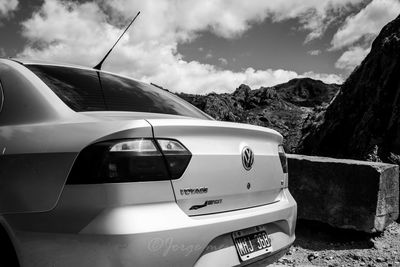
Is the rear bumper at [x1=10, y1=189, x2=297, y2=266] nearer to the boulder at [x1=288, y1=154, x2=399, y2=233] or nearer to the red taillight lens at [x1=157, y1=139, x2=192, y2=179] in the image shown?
the red taillight lens at [x1=157, y1=139, x2=192, y2=179]

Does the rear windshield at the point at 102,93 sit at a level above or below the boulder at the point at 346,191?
above

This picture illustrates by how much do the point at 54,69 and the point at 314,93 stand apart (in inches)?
5869

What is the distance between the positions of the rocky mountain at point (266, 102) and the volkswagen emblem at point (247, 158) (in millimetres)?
90478

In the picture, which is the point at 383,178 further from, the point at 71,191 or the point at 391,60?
the point at 391,60

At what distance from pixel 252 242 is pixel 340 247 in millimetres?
2433

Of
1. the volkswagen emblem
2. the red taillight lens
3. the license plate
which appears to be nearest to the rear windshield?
the red taillight lens

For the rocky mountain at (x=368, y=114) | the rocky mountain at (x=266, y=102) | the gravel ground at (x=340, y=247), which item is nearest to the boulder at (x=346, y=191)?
the gravel ground at (x=340, y=247)

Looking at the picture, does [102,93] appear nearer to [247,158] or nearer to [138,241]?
[247,158]

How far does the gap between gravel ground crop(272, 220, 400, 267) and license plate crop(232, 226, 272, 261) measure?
1.86 meters

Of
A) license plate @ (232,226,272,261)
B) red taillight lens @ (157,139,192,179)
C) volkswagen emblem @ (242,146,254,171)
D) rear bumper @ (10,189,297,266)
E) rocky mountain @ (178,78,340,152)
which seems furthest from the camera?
rocky mountain @ (178,78,340,152)

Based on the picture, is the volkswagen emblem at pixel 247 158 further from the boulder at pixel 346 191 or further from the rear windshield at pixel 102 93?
the boulder at pixel 346 191

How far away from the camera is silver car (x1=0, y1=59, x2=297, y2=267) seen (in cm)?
178

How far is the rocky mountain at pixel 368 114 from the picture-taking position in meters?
6.68

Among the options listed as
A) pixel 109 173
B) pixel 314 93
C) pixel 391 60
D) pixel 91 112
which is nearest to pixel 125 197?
pixel 109 173
